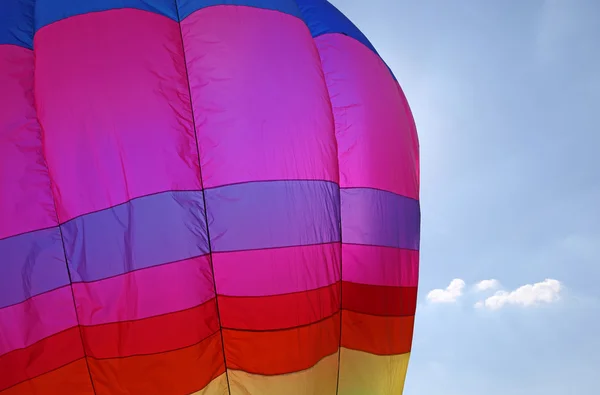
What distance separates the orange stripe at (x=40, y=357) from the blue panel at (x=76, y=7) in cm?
144

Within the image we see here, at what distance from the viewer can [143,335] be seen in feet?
7.17

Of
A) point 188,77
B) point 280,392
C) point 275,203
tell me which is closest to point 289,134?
point 275,203

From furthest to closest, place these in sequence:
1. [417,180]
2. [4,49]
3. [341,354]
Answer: [417,180] < [341,354] < [4,49]

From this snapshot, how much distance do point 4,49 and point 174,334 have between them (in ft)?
4.92

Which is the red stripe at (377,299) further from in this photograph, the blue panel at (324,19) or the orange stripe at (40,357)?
the blue panel at (324,19)

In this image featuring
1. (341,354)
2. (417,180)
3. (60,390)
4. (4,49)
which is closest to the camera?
(60,390)

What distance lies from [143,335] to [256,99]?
1176mm

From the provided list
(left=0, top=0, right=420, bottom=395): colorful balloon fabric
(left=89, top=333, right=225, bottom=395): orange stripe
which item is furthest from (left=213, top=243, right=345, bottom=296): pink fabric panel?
(left=89, top=333, right=225, bottom=395): orange stripe

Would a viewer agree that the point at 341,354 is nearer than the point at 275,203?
No

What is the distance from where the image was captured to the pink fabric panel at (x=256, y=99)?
7.61ft

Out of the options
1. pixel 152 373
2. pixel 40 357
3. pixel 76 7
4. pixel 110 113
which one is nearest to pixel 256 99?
pixel 110 113

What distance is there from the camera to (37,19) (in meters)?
2.43

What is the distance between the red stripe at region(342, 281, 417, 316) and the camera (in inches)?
104

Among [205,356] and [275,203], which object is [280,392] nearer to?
[205,356]
